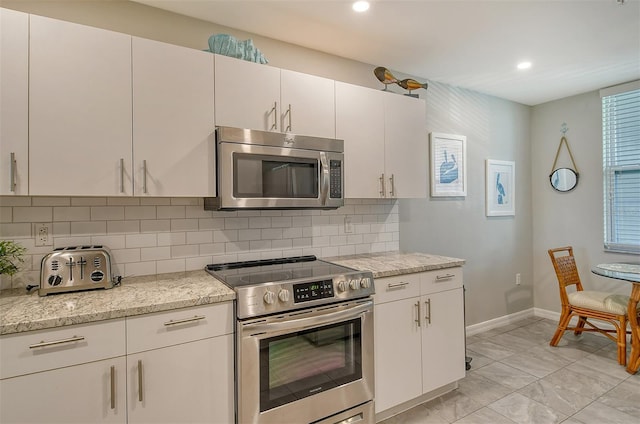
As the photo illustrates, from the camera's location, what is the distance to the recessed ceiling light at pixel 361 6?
7.03ft

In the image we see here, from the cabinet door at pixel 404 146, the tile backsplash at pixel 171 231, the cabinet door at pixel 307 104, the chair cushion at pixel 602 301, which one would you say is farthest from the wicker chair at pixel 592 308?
the cabinet door at pixel 307 104

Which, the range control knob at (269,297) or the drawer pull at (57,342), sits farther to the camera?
the range control knob at (269,297)

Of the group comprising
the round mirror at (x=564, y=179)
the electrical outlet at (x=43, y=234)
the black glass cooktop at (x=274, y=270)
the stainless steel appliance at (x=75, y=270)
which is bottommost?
the black glass cooktop at (x=274, y=270)

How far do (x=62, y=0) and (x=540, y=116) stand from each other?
481 centimetres

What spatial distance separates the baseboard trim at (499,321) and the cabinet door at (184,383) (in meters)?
2.90

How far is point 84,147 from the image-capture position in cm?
173

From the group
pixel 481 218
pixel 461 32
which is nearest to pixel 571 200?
pixel 481 218

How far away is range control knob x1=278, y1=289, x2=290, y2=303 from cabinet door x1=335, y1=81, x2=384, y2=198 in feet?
3.22

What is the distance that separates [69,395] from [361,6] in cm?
252

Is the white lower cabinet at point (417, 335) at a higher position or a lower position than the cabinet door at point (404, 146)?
lower

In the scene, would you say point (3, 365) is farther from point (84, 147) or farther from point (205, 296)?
point (84, 147)

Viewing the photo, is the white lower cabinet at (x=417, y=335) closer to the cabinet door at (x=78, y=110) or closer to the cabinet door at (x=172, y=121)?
the cabinet door at (x=172, y=121)

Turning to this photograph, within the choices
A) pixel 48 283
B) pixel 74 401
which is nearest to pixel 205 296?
pixel 74 401

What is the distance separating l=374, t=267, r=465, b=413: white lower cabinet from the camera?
2232 millimetres
